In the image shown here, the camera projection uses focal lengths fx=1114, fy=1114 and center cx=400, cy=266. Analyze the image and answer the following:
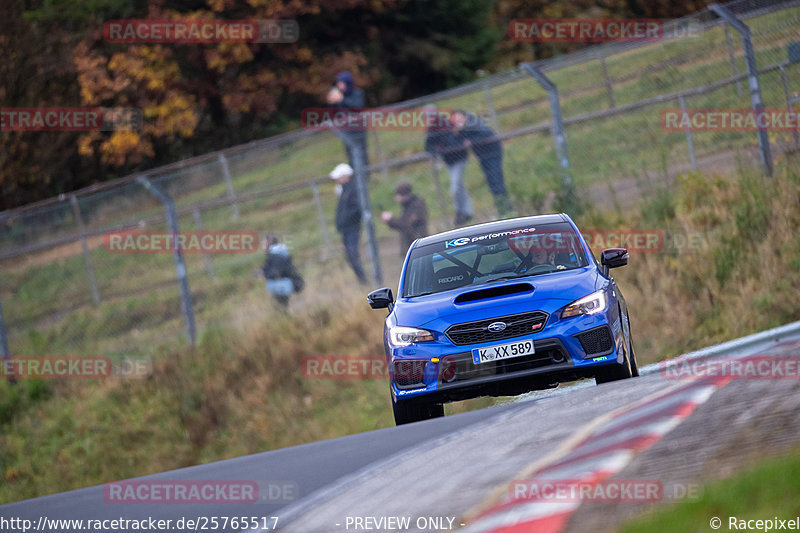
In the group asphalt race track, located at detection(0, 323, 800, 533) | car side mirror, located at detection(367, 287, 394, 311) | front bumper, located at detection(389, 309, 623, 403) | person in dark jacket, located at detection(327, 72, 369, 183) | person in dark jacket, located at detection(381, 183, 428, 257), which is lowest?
asphalt race track, located at detection(0, 323, 800, 533)

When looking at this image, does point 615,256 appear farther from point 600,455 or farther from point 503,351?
point 600,455

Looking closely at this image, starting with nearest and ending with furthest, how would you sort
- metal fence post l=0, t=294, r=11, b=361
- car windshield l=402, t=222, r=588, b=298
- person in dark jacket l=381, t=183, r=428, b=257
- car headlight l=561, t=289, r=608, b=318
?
car headlight l=561, t=289, r=608, b=318
car windshield l=402, t=222, r=588, b=298
person in dark jacket l=381, t=183, r=428, b=257
metal fence post l=0, t=294, r=11, b=361

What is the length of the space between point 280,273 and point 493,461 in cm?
1001

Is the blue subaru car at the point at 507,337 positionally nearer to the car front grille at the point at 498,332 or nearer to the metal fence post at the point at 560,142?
the car front grille at the point at 498,332

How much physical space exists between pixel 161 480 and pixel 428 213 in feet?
20.5

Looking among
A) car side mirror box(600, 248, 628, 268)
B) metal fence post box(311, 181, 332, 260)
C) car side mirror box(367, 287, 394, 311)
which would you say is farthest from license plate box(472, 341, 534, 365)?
metal fence post box(311, 181, 332, 260)

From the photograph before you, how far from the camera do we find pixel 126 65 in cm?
3638

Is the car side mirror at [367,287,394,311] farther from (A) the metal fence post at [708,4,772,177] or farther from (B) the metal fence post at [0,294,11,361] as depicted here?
(B) the metal fence post at [0,294,11,361]

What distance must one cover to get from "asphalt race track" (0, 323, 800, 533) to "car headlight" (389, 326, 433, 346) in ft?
3.36

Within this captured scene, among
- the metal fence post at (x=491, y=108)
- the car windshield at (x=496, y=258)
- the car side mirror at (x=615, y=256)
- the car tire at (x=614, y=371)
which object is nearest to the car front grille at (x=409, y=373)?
the car windshield at (x=496, y=258)

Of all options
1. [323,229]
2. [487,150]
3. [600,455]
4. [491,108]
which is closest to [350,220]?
[487,150]

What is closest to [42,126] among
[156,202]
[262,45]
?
[262,45]

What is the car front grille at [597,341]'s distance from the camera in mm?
7945

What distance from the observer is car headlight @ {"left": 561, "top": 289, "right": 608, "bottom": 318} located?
8.02 meters
